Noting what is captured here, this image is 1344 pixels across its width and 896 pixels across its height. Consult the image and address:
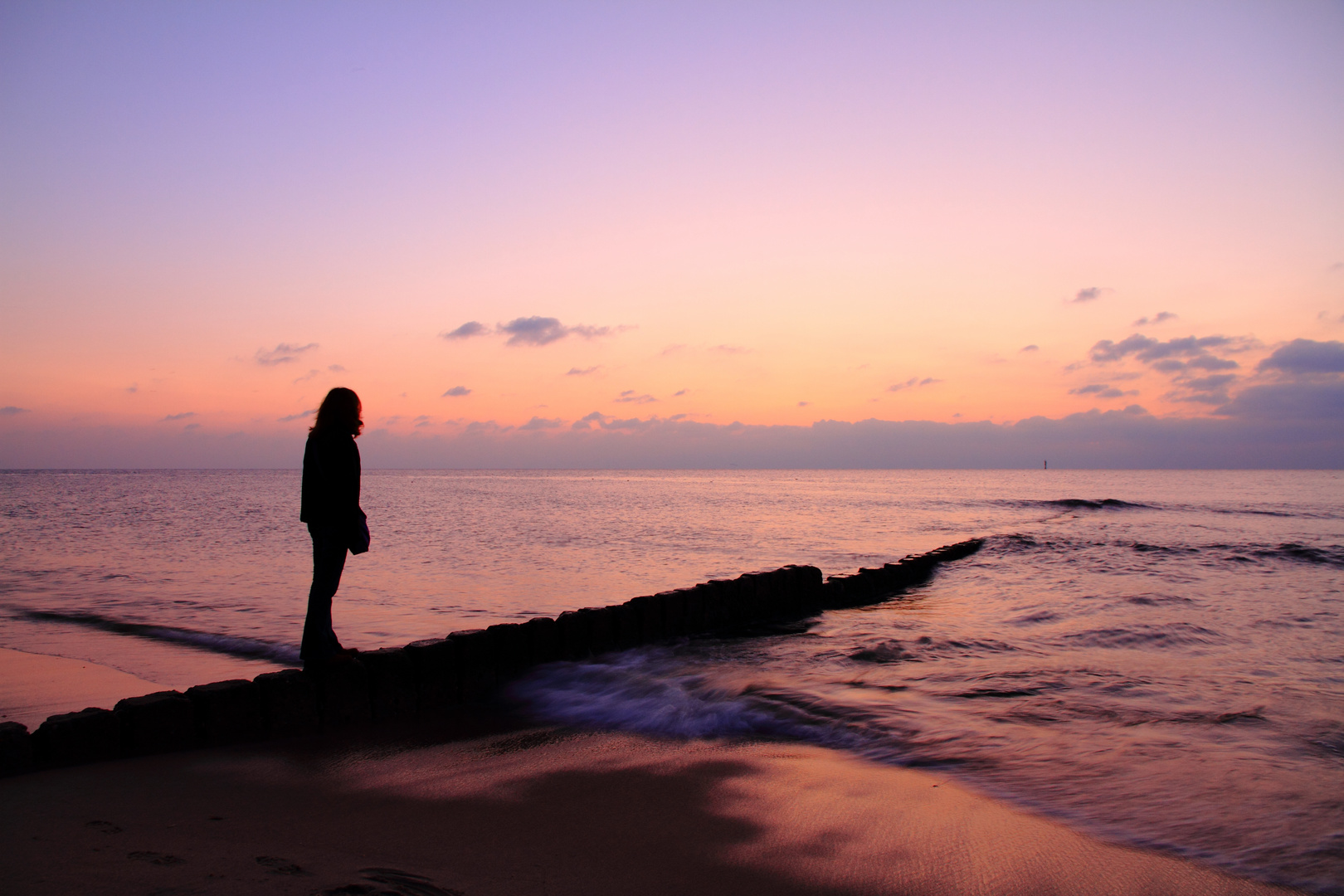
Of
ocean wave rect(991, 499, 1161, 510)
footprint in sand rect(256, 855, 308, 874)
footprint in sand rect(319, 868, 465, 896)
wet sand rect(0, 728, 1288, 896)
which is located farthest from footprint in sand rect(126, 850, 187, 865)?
ocean wave rect(991, 499, 1161, 510)

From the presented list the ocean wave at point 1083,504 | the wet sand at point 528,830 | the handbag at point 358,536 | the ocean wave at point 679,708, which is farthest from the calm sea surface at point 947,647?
the ocean wave at point 1083,504

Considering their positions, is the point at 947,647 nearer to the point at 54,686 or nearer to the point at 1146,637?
the point at 1146,637

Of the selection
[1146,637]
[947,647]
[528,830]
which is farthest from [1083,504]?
[528,830]

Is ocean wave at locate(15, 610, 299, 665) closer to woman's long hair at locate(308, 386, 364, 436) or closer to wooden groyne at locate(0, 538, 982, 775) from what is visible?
wooden groyne at locate(0, 538, 982, 775)

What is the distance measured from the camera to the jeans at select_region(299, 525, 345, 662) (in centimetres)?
526

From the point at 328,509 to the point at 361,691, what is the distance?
1.29 meters

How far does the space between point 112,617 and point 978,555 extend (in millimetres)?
16748

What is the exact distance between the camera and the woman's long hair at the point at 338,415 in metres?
5.52

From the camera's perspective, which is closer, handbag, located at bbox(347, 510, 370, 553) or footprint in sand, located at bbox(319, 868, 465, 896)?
footprint in sand, located at bbox(319, 868, 465, 896)

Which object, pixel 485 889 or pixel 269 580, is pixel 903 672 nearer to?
pixel 485 889

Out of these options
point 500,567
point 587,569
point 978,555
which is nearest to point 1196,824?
point 587,569

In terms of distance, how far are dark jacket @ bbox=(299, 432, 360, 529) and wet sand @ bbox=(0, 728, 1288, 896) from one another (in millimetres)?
1484

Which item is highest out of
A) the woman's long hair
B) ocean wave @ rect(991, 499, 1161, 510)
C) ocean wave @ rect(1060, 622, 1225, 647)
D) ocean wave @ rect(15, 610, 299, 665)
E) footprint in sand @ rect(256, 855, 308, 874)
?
the woman's long hair

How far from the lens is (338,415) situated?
5543 millimetres
